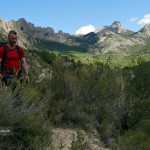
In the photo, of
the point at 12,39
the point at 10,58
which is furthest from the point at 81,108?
the point at 12,39

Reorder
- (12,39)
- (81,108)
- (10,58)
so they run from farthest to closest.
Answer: (81,108)
(10,58)
(12,39)

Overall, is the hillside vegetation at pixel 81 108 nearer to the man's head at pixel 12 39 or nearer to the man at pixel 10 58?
the man at pixel 10 58

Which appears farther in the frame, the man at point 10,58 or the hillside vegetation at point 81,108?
the man at point 10,58

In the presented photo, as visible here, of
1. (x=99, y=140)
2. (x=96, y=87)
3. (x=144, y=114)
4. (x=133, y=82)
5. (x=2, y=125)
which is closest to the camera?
(x=2, y=125)

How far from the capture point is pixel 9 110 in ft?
17.7

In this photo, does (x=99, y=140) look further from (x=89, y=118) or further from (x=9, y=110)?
(x=9, y=110)

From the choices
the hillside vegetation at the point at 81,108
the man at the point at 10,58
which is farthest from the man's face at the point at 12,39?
the hillside vegetation at the point at 81,108

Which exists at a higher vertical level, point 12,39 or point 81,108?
point 12,39

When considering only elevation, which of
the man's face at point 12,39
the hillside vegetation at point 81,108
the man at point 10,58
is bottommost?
the hillside vegetation at point 81,108

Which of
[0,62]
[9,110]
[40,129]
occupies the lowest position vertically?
[40,129]

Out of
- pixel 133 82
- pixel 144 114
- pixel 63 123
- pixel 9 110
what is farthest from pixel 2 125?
pixel 133 82

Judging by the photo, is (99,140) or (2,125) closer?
(2,125)

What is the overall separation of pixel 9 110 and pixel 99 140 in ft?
10.2

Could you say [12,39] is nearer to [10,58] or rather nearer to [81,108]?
[10,58]
